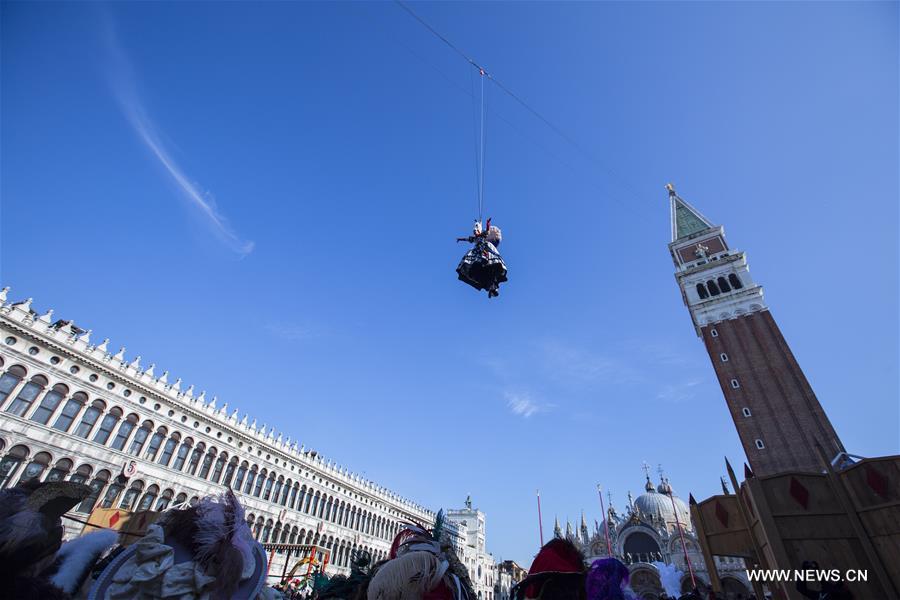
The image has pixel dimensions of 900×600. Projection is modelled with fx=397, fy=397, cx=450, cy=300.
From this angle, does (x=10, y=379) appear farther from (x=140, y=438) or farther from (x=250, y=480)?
(x=250, y=480)

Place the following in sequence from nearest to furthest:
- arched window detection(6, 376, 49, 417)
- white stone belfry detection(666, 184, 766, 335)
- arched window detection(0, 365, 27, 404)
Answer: arched window detection(0, 365, 27, 404)
arched window detection(6, 376, 49, 417)
white stone belfry detection(666, 184, 766, 335)

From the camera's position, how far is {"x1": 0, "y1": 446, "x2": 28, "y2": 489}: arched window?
21680 millimetres

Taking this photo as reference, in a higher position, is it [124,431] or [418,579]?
[124,431]

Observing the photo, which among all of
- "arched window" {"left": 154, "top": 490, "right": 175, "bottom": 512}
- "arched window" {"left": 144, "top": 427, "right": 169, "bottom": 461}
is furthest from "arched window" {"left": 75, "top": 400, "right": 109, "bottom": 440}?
"arched window" {"left": 154, "top": 490, "right": 175, "bottom": 512}

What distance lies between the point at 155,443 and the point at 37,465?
656 centimetres

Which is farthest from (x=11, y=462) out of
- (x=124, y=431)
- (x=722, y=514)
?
(x=722, y=514)

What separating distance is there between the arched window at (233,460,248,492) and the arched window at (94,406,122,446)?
381 inches

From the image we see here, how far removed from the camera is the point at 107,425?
87.1 feet

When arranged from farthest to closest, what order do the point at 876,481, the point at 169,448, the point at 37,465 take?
the point at 169,448 < the point at 37,465 < the point at 876,481

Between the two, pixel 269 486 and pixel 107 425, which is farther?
pixel 269 486

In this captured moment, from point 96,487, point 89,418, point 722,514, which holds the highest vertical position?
point 89,418

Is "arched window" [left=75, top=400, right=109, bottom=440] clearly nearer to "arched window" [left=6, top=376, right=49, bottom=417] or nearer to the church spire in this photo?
"arched window" [left=6, top=376, right=49, bottom=417]

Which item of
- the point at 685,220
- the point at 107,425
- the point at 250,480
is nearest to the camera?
the point at 107,425

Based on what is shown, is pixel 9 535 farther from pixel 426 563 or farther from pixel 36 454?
pixel 36 454
